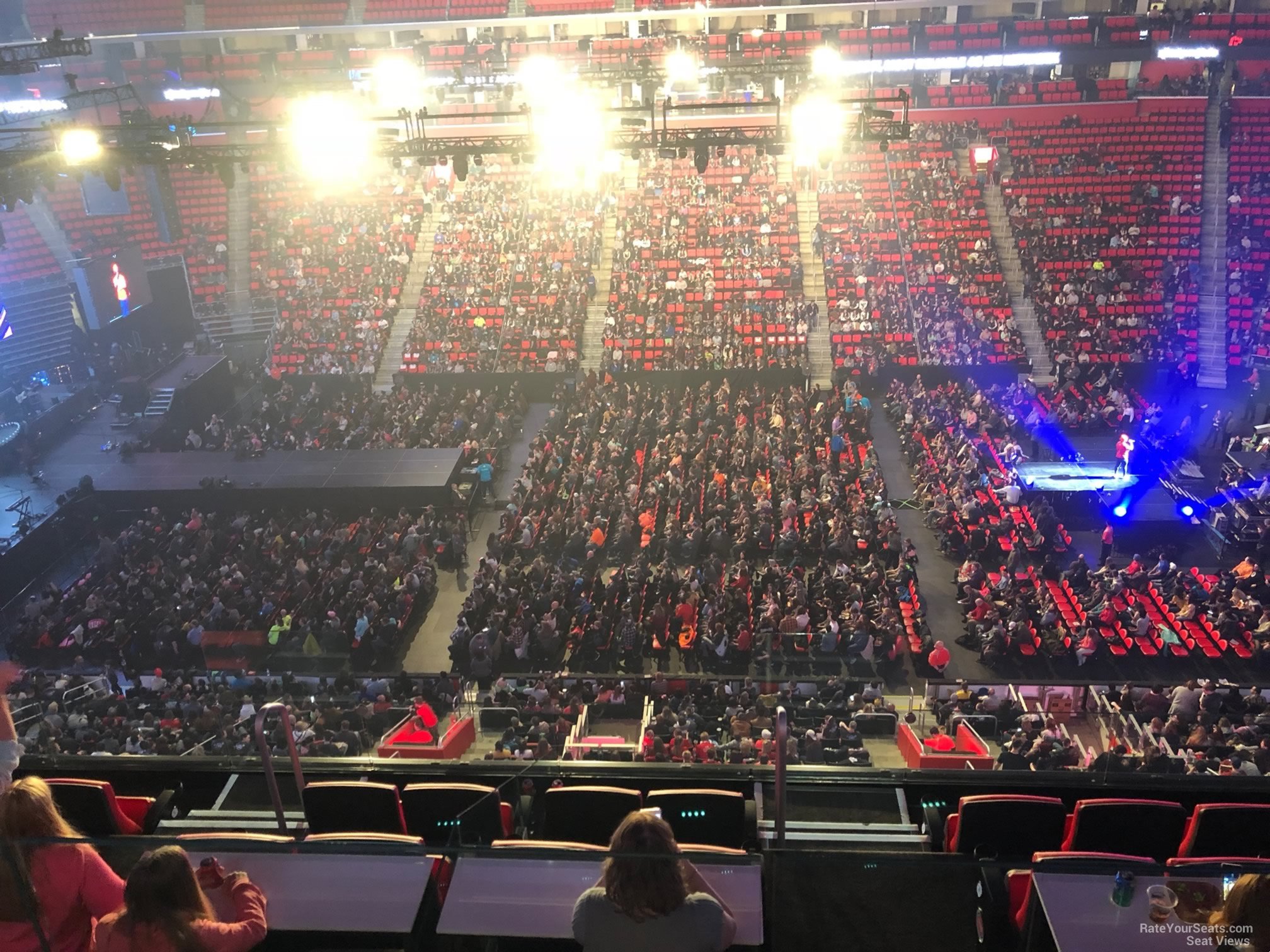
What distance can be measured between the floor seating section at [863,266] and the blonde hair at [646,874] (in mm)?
19843

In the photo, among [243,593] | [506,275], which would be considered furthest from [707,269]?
[243,593]

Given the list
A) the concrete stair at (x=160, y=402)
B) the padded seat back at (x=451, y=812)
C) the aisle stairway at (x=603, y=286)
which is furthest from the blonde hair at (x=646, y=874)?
the concrete stair at (x=160, y=402)

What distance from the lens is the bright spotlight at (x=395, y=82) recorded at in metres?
30.9

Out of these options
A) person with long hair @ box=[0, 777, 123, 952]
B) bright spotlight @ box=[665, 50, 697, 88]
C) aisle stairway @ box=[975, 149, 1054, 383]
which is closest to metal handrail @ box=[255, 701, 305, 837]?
person with long hair @ box=[0, 777, 123, 952]

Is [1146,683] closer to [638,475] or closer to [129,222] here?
[638,475]

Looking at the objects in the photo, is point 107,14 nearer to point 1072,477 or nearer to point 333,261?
point 333,261

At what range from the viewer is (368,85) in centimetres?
3102

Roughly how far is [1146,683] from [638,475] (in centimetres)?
891

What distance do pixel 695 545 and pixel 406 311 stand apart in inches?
570

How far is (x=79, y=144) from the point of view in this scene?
1482 cm

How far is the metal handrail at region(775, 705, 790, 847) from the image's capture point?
4.45 metres

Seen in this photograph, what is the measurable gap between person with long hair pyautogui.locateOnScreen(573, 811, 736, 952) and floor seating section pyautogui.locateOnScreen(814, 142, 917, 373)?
781 inches

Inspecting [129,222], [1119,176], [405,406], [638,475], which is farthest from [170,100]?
[1119,176]

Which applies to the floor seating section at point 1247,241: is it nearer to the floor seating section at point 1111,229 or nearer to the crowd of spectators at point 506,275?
the floor seating section at point 1111,229
